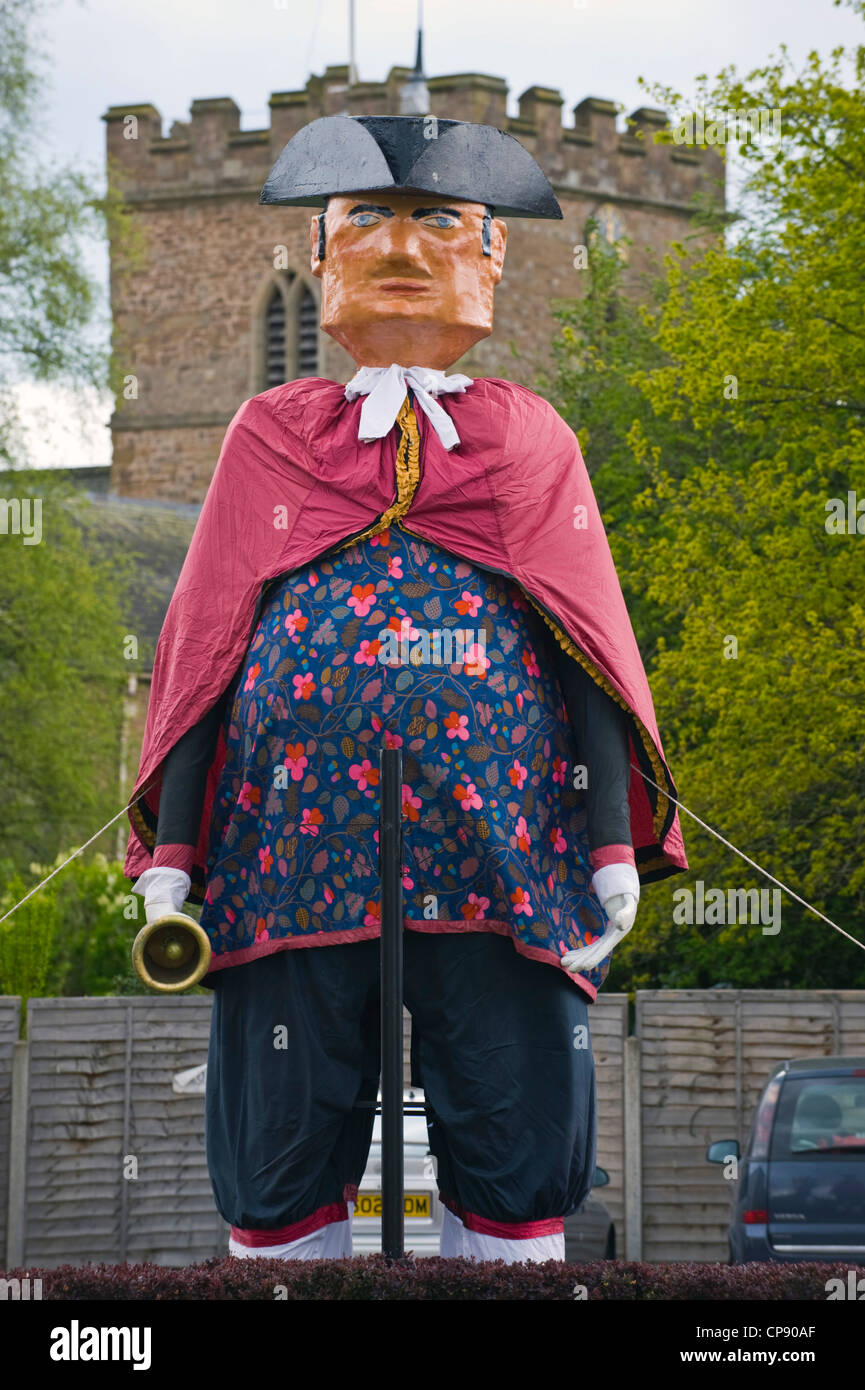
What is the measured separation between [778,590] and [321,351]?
26.9 m

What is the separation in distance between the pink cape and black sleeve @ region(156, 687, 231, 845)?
1.1 inches

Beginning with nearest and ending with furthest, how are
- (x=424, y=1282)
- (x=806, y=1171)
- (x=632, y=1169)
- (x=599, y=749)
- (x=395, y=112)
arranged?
(x=424, y=1282) → (x=599, y=749) → (x=806, y=1171) → (x=632, y=1169) → (x=395, y=112)

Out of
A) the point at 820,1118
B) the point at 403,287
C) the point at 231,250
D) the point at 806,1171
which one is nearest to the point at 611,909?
the point at 403,287

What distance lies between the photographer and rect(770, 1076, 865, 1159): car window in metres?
8.59

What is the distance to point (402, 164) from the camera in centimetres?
433

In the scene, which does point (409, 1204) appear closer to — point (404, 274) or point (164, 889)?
point (164, 889)

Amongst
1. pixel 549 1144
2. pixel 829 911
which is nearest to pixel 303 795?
pixel 549 1144

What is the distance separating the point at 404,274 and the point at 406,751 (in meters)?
1.09

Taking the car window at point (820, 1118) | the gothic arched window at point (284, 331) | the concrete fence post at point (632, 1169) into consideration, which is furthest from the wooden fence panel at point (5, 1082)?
the gothic arched window at point (284, 331)

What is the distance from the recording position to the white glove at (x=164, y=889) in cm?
398

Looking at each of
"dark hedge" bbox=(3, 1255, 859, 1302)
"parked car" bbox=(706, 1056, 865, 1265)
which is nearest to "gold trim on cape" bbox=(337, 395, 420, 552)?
"dark hedge" bbox=(3, 1255, 859, 1302)

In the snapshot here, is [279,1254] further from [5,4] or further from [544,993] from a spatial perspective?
[5,4]
